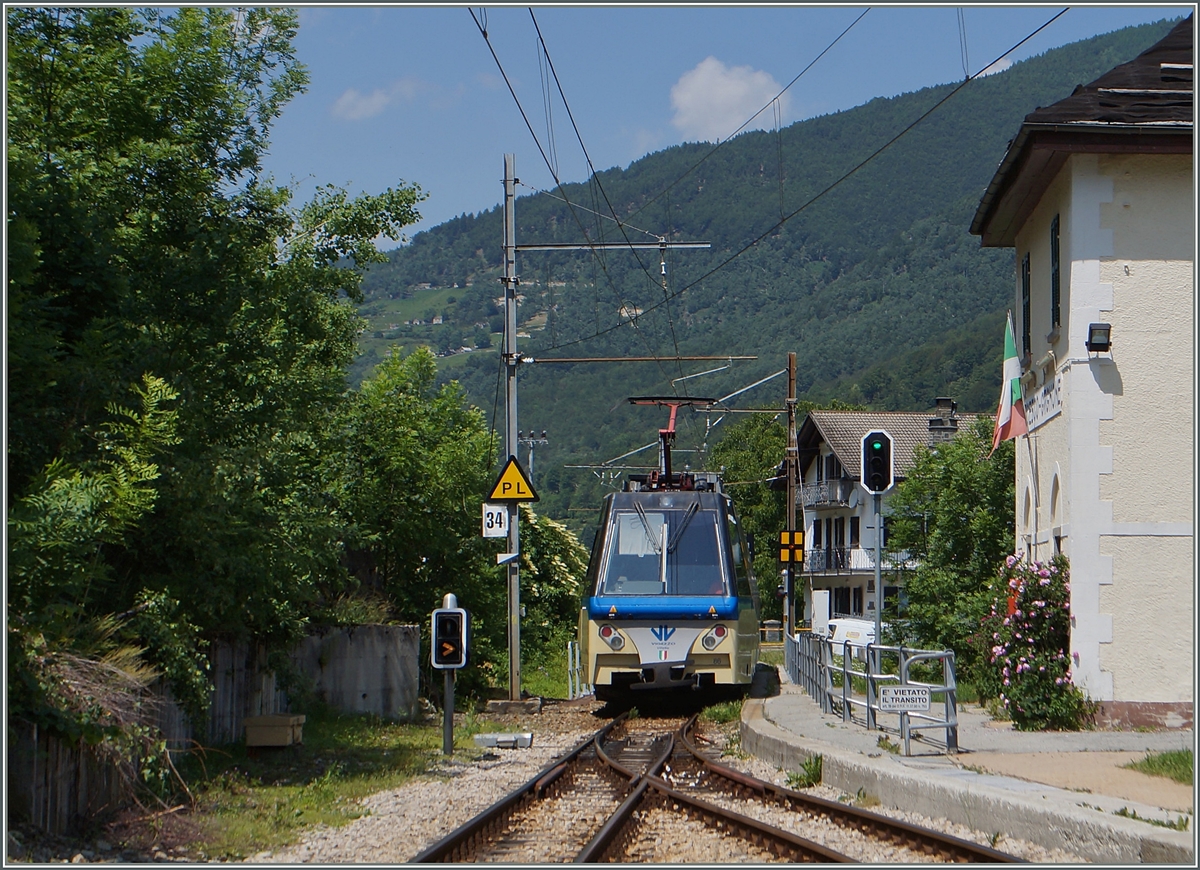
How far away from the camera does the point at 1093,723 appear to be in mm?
13383

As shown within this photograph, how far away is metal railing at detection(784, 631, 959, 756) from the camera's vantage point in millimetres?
11617

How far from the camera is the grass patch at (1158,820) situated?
7508mm

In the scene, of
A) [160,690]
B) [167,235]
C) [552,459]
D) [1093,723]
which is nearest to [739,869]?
[160,690]

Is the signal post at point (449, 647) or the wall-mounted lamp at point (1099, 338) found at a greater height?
the wall-mounted lamp at point (1099, 338)

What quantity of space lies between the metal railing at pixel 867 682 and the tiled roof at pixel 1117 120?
547 centimetres

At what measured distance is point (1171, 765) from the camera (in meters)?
10.2

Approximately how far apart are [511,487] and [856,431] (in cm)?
5125

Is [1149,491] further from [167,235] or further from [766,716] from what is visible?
[167,235]

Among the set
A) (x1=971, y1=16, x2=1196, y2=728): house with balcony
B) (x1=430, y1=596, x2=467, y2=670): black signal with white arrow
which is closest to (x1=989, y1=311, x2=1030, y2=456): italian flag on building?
(x1=971, y1=16, x2=1196, y2=728): house with balcony

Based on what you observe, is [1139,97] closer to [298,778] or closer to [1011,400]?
[1011,400]

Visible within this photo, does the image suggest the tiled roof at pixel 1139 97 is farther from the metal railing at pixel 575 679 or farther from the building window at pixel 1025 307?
the metal railing at pixel 575 679

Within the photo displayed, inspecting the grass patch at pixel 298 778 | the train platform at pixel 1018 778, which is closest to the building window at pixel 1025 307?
the train platform at pixel 1018 778

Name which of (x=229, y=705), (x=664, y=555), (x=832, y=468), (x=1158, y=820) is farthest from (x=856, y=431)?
(x=1158, y=820)

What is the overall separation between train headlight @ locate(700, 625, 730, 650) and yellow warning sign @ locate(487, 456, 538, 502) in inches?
130
